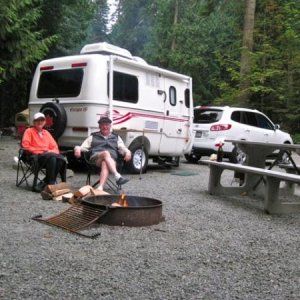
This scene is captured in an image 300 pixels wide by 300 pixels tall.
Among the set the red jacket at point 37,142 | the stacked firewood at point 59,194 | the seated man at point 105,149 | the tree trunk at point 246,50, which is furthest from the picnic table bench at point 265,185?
the tree trunk at point 246,50

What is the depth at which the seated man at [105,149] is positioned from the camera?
6.94 meters

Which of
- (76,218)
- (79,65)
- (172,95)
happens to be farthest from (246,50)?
(76,218)

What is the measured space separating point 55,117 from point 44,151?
2018mm

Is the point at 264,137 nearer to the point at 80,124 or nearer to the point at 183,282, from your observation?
the point at 80,124

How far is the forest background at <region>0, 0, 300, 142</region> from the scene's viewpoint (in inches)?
521

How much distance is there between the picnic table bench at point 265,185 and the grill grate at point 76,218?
7.22ft

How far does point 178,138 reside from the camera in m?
11.4

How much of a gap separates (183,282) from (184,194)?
425 centimetres

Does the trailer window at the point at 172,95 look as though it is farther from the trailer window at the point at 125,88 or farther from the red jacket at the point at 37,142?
the red jacket at the point at 37,142

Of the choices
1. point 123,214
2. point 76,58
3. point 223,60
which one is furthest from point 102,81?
point 223,60

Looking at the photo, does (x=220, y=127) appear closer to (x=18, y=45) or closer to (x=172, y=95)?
(x=172, y=95)

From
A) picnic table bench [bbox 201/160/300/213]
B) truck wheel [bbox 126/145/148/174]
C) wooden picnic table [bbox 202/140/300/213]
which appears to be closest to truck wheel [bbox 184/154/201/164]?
truck wheel [bbox 126/145/148/174]

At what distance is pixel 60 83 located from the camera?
9.90 m

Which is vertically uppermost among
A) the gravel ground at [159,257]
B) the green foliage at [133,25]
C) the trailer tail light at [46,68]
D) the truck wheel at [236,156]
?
the green foliage at [133,25]
